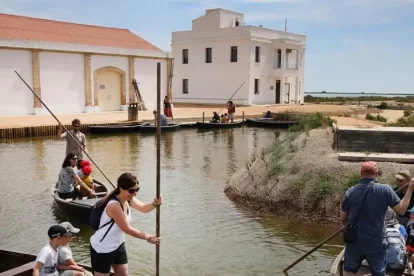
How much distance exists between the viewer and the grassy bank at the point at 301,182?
9.17 meters

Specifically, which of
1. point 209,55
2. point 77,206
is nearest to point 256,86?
point 209,55

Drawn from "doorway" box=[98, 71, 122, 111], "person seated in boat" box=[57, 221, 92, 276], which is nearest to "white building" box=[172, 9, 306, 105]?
"doorway" box=[98, 71, 122, 111]

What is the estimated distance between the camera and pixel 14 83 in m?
26.5

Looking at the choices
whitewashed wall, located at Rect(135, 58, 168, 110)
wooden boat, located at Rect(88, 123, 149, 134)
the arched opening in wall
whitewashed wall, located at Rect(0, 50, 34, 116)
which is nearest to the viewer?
wooden boat, located at Rect(88, 123, 149, 134)

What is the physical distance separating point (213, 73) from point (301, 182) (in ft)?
110

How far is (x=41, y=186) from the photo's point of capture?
39.9 feet

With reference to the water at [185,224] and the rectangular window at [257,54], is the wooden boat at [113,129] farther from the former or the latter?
the rectangular window at [257,54]

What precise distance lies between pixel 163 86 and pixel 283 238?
89.0ft

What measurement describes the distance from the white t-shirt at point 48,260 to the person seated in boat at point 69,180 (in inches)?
166

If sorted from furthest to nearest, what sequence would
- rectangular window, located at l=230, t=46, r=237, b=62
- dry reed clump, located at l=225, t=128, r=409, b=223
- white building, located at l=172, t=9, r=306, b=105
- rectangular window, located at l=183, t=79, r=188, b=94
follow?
rectangular window, located at l=183, t=79, r=188, b=94
rectangular window, located at l=230, t=46, r=237, b=62
white building, located at l=172, t=9, r=306, b=105
dry reed clump, located at l=225, t=128, r=409, b=223

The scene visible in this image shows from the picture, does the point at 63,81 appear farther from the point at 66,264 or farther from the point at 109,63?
the point at 66,264

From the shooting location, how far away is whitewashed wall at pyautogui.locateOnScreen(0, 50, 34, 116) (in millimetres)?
26125

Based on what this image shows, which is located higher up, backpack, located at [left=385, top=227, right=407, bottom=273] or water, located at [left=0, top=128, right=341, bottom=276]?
backpack, located at [left=385, top=227, right=407, bottom=273]

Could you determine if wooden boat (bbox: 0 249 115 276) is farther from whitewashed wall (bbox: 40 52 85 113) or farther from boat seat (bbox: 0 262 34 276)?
whitewashed wall (bbox: 40 52 85 113)
